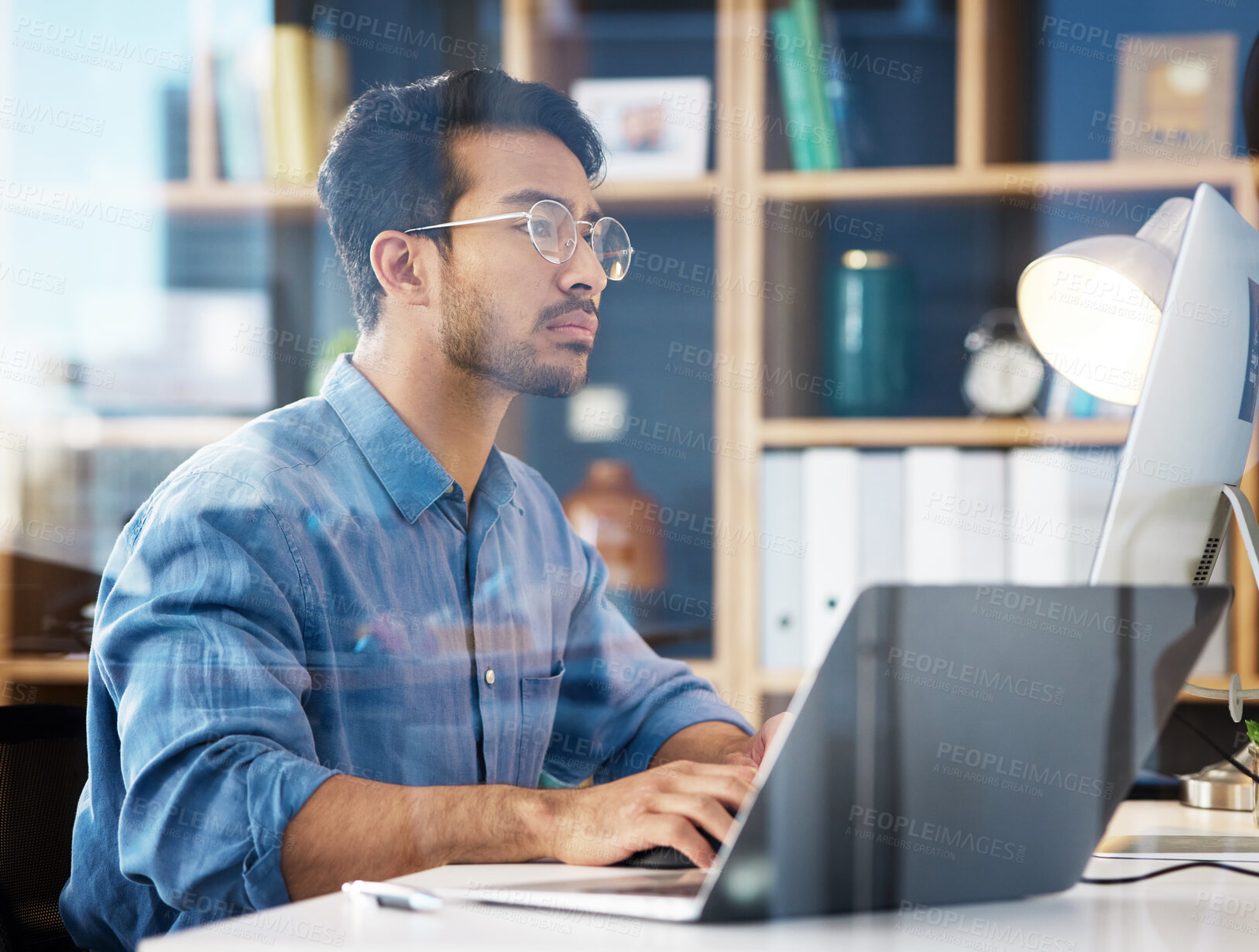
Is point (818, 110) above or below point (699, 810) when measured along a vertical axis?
above

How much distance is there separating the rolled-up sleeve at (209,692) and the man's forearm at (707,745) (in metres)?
0.42

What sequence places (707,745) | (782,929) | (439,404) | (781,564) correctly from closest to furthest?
(782,929), (707,745), (439,404), (781,564)

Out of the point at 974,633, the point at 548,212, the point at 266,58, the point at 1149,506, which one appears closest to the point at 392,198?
the point at 548,212

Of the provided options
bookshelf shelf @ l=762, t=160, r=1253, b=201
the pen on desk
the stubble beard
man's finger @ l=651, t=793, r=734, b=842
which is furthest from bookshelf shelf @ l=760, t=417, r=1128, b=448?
the pen on desk

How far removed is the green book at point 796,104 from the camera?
2.06 m

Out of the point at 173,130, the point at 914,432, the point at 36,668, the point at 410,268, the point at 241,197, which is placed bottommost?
the point at 36,668

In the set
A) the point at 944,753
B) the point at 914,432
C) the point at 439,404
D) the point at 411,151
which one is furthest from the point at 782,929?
the point at 914,432

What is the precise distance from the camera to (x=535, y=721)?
1.46 metres

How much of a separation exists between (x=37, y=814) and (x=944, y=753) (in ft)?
3.22

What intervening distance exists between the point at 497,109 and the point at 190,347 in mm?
679

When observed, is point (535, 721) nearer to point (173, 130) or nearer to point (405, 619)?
point (405, 619)

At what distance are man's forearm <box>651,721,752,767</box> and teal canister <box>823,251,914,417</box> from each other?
36.9 inches

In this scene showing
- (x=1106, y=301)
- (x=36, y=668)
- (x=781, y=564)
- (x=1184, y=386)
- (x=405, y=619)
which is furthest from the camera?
(x=781, y=564)

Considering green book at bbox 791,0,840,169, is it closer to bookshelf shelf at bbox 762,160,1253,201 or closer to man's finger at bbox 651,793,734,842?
bookshelf shelf at bbox 762,160,1253,201
